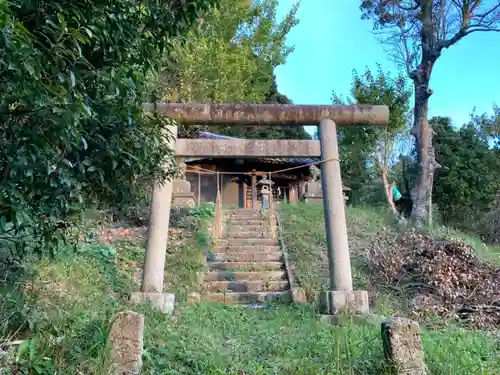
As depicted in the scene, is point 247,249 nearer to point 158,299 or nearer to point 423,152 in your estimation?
point 158,299

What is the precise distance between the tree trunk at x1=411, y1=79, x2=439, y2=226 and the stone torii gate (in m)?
6.97

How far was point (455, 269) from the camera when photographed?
7398mm

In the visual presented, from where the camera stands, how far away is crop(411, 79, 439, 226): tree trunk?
1296 centimetres

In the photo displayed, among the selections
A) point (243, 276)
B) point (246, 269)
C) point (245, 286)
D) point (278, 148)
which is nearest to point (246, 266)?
point (246, 269)

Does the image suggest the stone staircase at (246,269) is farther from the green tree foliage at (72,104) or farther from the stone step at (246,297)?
the green tree foliage at (72,104)

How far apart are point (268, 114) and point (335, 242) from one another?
6.59ft

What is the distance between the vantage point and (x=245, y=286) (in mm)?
7984

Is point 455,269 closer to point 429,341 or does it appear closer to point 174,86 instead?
point 429,341

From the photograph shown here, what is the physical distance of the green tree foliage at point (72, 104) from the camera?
2506 millimetres

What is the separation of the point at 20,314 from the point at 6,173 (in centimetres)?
125

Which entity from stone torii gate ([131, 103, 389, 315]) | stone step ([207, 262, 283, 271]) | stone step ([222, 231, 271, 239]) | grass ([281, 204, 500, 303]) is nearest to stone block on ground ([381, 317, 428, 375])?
stone torii gate ([131, 103, 389, 315])

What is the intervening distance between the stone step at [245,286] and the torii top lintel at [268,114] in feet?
9.48

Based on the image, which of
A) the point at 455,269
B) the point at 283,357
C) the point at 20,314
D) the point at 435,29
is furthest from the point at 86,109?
the point at 435,29

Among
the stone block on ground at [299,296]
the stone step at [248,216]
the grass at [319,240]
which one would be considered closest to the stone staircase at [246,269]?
the stone block on ground at [299,296]
